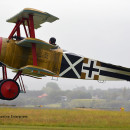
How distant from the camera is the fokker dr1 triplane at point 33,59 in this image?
1348 cm

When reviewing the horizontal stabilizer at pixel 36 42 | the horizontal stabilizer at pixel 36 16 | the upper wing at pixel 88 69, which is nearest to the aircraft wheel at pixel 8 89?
the horizontal stabilizer at pixel 36 42

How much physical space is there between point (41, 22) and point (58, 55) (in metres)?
2.14

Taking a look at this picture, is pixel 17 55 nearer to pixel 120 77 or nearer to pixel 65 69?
pixel 65 69

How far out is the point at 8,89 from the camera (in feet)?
44.1

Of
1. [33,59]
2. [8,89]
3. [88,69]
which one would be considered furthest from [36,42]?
[88,69]

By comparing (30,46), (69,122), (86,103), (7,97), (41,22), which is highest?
(41,22)

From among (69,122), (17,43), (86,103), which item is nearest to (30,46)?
(17,43)

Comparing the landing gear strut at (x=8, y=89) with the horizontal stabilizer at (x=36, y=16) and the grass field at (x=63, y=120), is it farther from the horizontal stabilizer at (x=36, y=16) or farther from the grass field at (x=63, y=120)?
the grass field at (x=63, y=120)

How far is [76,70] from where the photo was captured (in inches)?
627

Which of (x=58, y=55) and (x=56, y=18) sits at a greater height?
(x=56, y=18)

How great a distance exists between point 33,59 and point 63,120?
37.7 ft

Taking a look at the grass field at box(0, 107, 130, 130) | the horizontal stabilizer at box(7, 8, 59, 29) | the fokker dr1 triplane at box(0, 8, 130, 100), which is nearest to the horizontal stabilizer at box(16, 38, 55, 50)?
the fokker dr1 triplane at box(0, 8, 130, 100)

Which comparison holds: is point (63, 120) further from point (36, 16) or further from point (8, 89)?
point (36, 16)

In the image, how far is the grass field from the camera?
22.9 m
